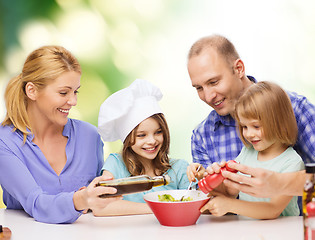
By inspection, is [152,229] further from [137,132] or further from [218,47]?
[218,47]

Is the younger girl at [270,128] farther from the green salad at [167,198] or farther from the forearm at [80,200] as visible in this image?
the forearm at [80,200]

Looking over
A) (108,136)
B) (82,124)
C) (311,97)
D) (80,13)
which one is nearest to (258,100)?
(108,136)

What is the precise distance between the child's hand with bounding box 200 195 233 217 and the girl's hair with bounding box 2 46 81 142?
2.74 feet

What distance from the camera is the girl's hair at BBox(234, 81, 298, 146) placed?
1.73 m

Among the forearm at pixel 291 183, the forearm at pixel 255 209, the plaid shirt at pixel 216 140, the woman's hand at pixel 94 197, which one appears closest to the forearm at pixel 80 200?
the woman's hand at pixel 94 197

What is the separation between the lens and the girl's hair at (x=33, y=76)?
1939mm

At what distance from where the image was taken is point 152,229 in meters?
1.54

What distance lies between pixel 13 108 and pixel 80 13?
216 centimetres

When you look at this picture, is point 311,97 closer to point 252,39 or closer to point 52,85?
point 252,39

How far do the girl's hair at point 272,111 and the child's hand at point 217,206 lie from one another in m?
0.31

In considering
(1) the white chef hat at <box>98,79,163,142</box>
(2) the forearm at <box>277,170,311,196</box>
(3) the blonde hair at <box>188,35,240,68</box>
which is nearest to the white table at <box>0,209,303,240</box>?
(2) the forearm at <box>277,170,311,196</box>

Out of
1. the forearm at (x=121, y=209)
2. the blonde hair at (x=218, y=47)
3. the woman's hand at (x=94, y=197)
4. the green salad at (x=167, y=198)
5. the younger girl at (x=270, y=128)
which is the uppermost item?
the blonde hair at (x=218, y=47)

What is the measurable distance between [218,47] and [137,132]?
57 centimetres

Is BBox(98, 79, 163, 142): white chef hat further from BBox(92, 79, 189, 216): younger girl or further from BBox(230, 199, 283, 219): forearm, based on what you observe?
BBox(230, 199, 283, 219): forearm
